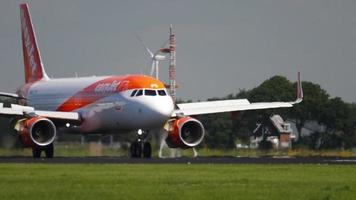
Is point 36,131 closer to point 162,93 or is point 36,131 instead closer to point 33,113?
point 33,113

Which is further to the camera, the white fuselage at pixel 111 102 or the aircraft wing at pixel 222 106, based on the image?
the aircraft wing at pixel 222 106

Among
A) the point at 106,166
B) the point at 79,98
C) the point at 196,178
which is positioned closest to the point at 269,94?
the point at 79,98

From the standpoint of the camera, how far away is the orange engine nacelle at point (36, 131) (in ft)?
191

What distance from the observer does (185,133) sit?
201 feet

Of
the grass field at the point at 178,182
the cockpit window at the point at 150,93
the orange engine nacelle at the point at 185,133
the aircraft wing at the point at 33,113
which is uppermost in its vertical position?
the cockpit window at the point at 150,93

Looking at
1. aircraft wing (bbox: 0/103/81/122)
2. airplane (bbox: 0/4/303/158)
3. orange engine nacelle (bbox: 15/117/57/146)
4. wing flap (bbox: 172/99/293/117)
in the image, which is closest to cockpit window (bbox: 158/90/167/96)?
airplane (bbox: 0/4/303/158)

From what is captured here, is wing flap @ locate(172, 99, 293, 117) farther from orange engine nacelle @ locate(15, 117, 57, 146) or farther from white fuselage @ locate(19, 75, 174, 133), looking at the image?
orange engine nacelle @ locate(15, 117, 57, 146)

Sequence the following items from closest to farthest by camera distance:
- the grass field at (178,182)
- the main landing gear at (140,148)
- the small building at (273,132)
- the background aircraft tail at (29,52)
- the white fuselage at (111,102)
A: the grass field at (178,182)
the white fuselage at (111,102)
the main landing gear at (140,148)
the background aircraft tail at (29,52)
the small building at (273,132)

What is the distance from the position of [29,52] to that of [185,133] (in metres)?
21.0

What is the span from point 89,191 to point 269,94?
245 feet

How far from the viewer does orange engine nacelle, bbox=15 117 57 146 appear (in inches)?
2292

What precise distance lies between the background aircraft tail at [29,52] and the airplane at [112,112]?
712 centimetres

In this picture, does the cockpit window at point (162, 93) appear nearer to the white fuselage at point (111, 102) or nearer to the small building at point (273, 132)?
the white fuselage at point (111, 102)

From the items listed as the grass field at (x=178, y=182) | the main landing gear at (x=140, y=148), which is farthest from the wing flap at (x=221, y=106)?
the grass field at (x=178, y=182)
